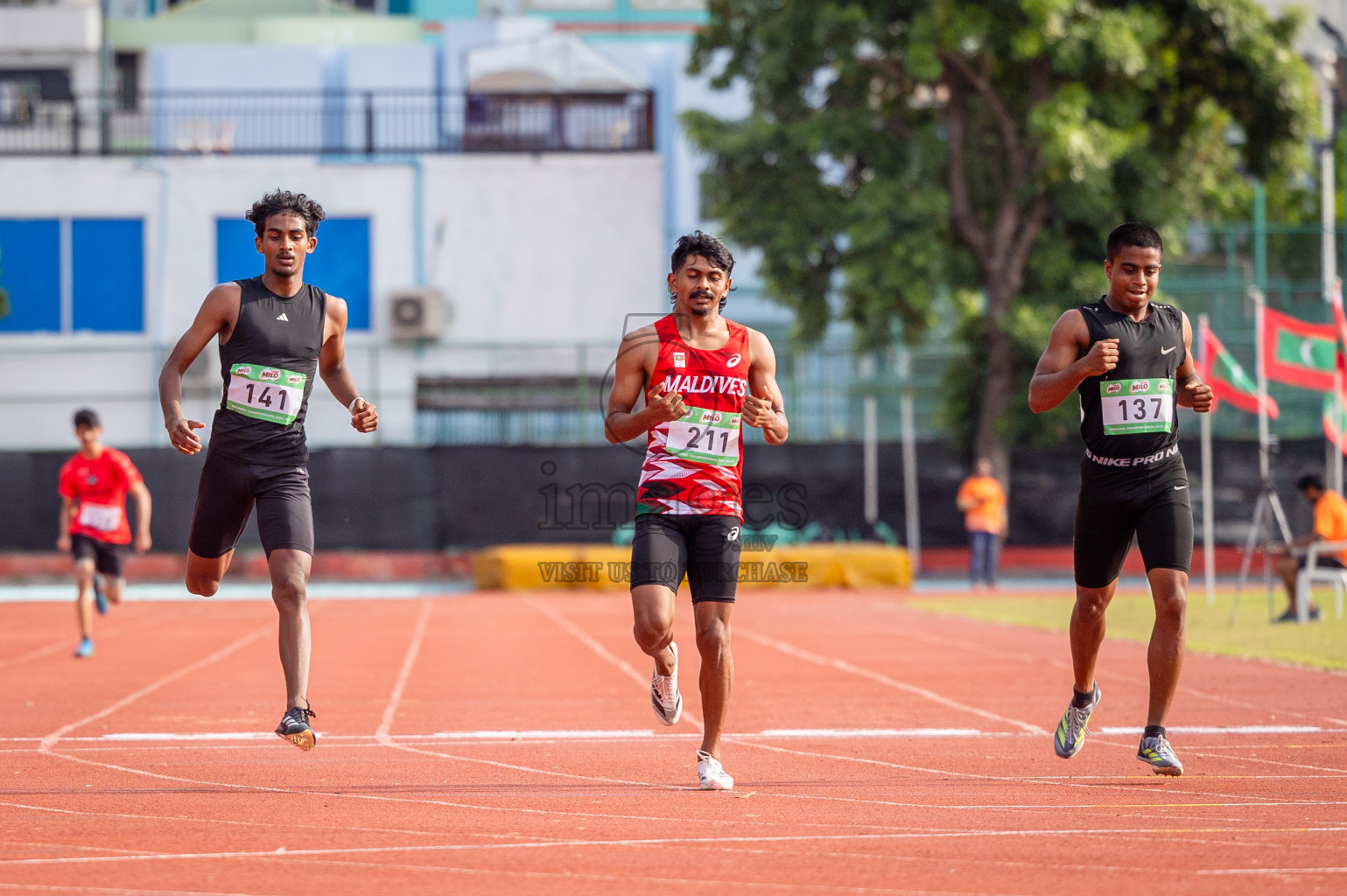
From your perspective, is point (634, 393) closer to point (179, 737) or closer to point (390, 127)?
point (179, 737)

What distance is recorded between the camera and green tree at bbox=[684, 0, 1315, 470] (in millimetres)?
26938

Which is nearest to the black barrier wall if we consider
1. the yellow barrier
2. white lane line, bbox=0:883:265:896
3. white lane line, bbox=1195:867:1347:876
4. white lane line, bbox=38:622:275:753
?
the yellow barrier

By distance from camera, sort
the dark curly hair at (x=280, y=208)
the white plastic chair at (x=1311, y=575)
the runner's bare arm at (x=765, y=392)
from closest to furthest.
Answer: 1. the runner's bare arm at (x=765, y=392)
2. the dark curly hair at (x=280, y=208)
3. the white plastic chair at (x=1311, y=575)

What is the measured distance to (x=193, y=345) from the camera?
287 inches

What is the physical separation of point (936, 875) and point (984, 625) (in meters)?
13.3

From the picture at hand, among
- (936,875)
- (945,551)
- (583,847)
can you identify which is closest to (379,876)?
(583,847)

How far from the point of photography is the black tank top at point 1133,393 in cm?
740

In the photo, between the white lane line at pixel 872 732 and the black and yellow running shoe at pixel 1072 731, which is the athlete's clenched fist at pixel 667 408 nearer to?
the black and yellow running shoe at pixel 1072 731

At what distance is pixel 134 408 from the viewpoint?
3133 cm

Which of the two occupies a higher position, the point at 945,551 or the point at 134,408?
the point at 134,408

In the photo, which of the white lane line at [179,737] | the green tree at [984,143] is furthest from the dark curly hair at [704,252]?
the green tree at [984,143]

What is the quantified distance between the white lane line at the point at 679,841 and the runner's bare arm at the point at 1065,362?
2.02 metres

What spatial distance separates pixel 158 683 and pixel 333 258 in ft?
69.2

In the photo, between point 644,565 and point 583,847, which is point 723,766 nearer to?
point 644,565
